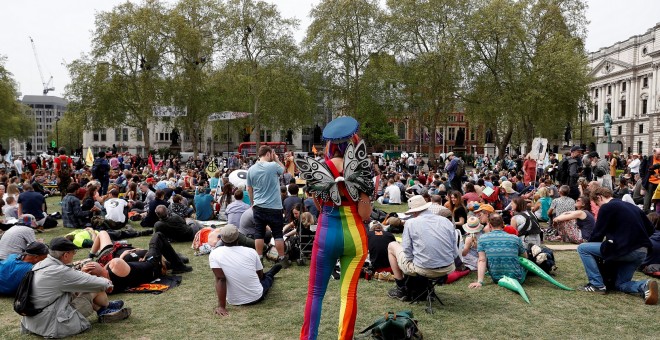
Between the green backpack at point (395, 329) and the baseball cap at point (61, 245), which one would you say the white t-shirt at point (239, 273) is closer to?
the baseball cap at point (61, 245)

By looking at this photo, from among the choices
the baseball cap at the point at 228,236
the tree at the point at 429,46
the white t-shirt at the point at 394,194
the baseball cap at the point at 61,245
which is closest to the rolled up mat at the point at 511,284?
the baseball cap at the point at 228,236

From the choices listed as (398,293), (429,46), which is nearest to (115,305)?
(398,293)

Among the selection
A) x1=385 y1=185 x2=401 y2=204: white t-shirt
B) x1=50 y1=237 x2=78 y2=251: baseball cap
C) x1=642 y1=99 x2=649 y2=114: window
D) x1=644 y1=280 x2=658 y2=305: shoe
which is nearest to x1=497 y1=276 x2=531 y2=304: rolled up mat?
x1=644 y1=280 x2=658 y2=305: shoe

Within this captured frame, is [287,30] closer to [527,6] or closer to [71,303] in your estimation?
[527,6]

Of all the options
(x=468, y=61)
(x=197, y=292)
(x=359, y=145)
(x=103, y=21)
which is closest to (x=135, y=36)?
(x=103, y=21)

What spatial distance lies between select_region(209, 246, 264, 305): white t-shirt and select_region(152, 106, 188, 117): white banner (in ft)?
114

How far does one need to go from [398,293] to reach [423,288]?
33cm

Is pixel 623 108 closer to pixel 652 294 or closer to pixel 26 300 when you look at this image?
pixel 652 294

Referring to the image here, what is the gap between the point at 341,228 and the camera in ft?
11.7

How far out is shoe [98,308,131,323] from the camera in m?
5.05

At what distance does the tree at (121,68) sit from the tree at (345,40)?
1217cm

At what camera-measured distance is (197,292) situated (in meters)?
6.20

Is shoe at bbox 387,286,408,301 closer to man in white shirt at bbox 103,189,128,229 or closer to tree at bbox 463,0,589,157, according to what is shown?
man in white shirt at bbox 103,189,128,229

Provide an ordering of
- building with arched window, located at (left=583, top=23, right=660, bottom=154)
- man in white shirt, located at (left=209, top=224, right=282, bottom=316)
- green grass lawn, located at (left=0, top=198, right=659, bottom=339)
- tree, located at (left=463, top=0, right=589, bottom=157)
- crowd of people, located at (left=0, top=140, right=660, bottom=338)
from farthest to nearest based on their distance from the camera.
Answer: building with arched window, located at (left=583, top=23, right=660, bottom=154) → tree, located at (left=463, top=0, right=589, bottom=157) → man in white shirt, located at (left=209, top=224, right=282, bottom=316) → green grass lawn, located at (left=0, top=198, right=659, bottom=339) → crowd of people, located at (left=0, top=140, right=660, bottom=338)
